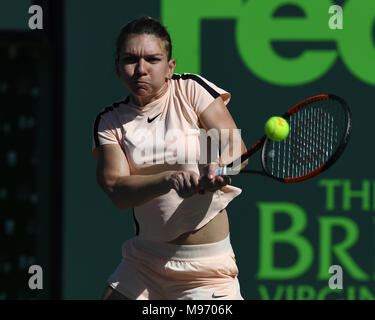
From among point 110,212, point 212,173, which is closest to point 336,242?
point 110,212

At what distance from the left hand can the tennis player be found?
0.09 metres

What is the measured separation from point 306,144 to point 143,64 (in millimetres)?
898

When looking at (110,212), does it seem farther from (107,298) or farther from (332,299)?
(107,298)

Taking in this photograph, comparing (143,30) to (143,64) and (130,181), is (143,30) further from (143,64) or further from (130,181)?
(130,181)

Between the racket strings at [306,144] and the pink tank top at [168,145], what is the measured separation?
394 mm

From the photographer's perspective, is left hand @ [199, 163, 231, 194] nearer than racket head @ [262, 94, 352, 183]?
Yes

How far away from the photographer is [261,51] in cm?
570

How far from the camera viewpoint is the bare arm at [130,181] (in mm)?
3527

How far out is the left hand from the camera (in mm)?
3527

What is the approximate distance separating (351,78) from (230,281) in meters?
2.36
